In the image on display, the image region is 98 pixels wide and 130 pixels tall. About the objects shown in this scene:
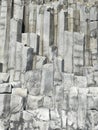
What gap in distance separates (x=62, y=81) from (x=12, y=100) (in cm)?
130

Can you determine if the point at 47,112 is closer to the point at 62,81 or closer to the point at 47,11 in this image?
the point at 62,81

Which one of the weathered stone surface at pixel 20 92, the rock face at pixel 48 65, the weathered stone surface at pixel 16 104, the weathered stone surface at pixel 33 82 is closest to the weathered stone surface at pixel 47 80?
the rock face at pixel 48 65

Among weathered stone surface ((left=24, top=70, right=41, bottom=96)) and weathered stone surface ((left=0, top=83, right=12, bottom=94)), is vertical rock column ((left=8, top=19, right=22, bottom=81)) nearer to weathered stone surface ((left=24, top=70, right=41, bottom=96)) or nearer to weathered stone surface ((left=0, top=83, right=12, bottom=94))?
weathered stone surface ((left=0, top=83, right=12, bottom=94))

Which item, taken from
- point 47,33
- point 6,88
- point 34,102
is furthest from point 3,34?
point 34,102

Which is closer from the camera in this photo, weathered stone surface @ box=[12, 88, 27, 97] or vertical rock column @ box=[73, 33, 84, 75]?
weathered stone surface @ box=[12, 88, 27, 97]

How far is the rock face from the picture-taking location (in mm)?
8102

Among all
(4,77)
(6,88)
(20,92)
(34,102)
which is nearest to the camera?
(34,102)

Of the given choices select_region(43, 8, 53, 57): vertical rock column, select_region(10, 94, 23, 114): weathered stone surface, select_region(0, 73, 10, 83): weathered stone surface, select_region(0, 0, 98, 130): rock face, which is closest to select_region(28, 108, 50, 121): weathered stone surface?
select_region(0, 0, 98, 130): rock face

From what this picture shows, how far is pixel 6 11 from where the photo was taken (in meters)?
9.88

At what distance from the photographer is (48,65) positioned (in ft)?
28.5

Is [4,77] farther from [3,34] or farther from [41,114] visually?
[41,114]

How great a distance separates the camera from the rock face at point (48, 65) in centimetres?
810

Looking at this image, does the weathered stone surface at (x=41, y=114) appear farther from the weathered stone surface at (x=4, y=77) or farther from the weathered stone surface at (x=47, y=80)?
the weathered stone surface at (x=4, y=77)

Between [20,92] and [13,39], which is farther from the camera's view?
[13,39]
